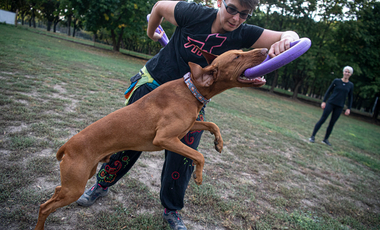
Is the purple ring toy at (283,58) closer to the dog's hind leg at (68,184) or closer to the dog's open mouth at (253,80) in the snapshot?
the dog's open mouth at (253,80)

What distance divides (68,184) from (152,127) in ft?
3.18

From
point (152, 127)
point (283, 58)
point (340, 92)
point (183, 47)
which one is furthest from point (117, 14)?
point (283, 58)

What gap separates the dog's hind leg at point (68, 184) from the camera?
2141 mm

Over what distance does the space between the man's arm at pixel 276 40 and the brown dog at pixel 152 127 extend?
0.17 m

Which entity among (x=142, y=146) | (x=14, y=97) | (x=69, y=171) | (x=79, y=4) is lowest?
(x=14, y=97)

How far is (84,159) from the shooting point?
2186 millimetres

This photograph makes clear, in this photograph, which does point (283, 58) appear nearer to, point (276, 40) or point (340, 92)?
point (276, 40)

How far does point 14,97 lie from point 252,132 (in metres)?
7.40

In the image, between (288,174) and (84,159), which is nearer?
(84,159)

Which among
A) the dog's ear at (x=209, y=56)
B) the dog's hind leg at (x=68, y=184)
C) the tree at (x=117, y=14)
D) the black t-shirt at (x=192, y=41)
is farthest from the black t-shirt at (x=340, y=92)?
the tree at (x=117, y=14)

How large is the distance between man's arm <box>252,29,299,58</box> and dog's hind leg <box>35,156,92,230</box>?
2314 mm

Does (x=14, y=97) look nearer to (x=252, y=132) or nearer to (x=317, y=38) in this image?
(x=252, y=132)

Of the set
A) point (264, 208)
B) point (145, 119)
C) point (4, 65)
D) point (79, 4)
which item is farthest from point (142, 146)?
point (79, 4)

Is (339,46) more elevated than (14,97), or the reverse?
(339,46)
